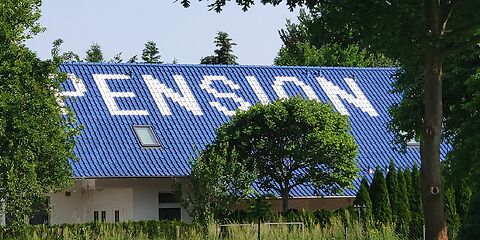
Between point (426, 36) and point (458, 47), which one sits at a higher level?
point (426, 36)

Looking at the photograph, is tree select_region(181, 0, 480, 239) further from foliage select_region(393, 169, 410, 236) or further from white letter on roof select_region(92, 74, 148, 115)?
white letter on roof select_region(92, 74, 148, 115)

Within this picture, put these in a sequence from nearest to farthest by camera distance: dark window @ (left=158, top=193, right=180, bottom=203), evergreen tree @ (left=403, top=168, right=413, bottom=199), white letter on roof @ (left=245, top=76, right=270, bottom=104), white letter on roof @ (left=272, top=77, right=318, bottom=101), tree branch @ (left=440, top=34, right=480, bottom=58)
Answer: tree branch @ (left=440, top=34, right=480, bottom=58)
evergreen tree @ (left=403, top=168, right=413, bottom=199)
dark window @ (left=158, top=193, right=180, bottom=203)
white letter on roof @ (left=245, top=76, right=270, bottom=104)
white letter on roof @ (left=272, top=77, right=318, bottom=101)

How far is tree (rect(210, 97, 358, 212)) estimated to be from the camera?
32875 mm

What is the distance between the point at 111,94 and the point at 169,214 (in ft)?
19.2

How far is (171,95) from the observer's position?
42219 mm

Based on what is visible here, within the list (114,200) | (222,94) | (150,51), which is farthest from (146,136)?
(150,51)

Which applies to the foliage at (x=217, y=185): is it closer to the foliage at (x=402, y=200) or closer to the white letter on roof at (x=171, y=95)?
the foliage at (x=402, y=200)

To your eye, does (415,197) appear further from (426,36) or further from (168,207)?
(426,36)

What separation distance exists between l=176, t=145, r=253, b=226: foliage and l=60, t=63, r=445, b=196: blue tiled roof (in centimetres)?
533

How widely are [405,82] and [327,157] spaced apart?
4303 millimetres

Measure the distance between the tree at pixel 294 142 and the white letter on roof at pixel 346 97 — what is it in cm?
1001

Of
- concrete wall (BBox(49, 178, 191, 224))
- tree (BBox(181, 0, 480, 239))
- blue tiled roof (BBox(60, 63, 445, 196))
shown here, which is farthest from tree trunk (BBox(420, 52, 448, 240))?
concrete wall (BBox(49, 178, 191, 224))

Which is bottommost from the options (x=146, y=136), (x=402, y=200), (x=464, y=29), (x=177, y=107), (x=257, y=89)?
(x=464, y=29)

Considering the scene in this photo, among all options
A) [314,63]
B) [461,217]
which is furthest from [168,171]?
[314,63]
